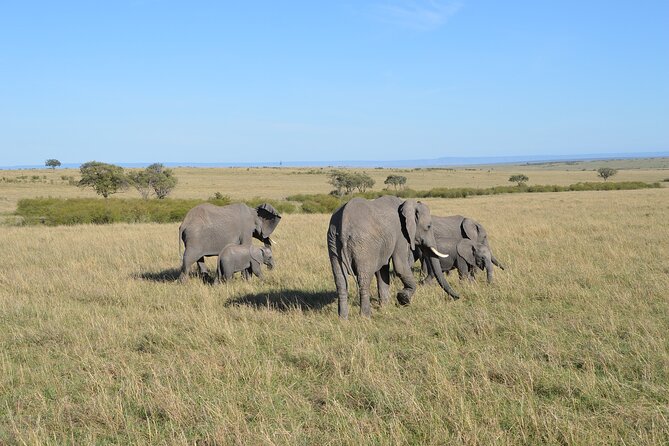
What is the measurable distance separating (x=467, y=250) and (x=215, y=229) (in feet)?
16.7

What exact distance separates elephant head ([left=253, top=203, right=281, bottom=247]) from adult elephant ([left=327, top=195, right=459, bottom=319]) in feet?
15.1

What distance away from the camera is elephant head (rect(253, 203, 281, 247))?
12.6 metres

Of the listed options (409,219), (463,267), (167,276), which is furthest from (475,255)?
(167,276)

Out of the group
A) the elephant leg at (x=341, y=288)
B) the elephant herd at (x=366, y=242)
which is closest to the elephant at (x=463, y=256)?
the elephant herd at (x=366, y=242)

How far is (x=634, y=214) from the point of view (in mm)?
24578

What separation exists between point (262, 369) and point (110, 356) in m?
2.03

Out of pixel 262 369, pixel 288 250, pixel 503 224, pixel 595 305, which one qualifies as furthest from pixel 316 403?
pixel 503 224

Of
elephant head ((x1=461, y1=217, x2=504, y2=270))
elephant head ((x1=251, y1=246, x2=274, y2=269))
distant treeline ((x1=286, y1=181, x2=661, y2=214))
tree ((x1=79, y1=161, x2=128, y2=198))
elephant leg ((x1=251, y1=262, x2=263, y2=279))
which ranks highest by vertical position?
tree ((x1=79, y1=161, x2=128, y2=198))

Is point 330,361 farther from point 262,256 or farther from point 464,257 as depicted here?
point 262,256

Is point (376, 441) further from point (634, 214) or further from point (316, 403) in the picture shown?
point (634, 214)

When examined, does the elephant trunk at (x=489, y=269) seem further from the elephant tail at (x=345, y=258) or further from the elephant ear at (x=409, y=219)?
the elephant tail at (x=345, y=258)

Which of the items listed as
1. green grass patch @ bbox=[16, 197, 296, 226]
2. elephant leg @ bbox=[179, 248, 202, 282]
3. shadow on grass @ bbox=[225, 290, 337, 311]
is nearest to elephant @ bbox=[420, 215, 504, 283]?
shadow on grass @ bbox=[225, 290, 337, 311]

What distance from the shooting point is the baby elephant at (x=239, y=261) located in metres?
11.1

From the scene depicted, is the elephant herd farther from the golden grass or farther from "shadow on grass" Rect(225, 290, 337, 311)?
the golden grass
